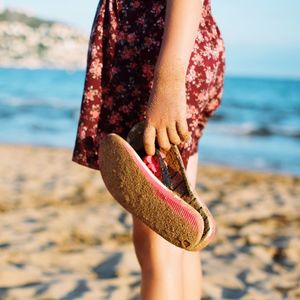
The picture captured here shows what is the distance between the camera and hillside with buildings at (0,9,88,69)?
57416 millimetres

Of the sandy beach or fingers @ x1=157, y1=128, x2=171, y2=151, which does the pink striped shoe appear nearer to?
fingers @ x1=157, y1=128, x2=171, y2=151

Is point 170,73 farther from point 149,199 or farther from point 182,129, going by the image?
point 149,199

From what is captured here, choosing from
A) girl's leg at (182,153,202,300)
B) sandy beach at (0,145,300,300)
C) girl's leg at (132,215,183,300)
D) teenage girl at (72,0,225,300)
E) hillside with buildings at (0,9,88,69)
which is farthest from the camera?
hillside with buildings at (0,9,88,69)

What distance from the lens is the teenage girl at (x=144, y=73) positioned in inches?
50.7

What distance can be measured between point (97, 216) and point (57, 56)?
Answer: 2420 inches

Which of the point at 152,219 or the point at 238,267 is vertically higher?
the point at 152,219

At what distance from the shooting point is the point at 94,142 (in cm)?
148

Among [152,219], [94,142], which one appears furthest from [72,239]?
[152,219]

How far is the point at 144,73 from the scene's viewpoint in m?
1.39

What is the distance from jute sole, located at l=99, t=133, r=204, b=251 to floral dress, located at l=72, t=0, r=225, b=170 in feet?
0.66

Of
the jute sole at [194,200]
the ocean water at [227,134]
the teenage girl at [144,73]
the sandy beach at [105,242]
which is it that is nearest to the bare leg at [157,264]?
the teenage girl at [144,73]

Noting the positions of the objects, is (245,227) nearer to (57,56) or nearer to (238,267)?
(238,267)

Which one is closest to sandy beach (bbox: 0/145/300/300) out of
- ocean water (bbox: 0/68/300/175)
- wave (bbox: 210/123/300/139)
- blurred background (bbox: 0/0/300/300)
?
blurred background (bbox: 0/0/300/300)

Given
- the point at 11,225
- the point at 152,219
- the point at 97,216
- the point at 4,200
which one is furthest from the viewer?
the point at 4,200
